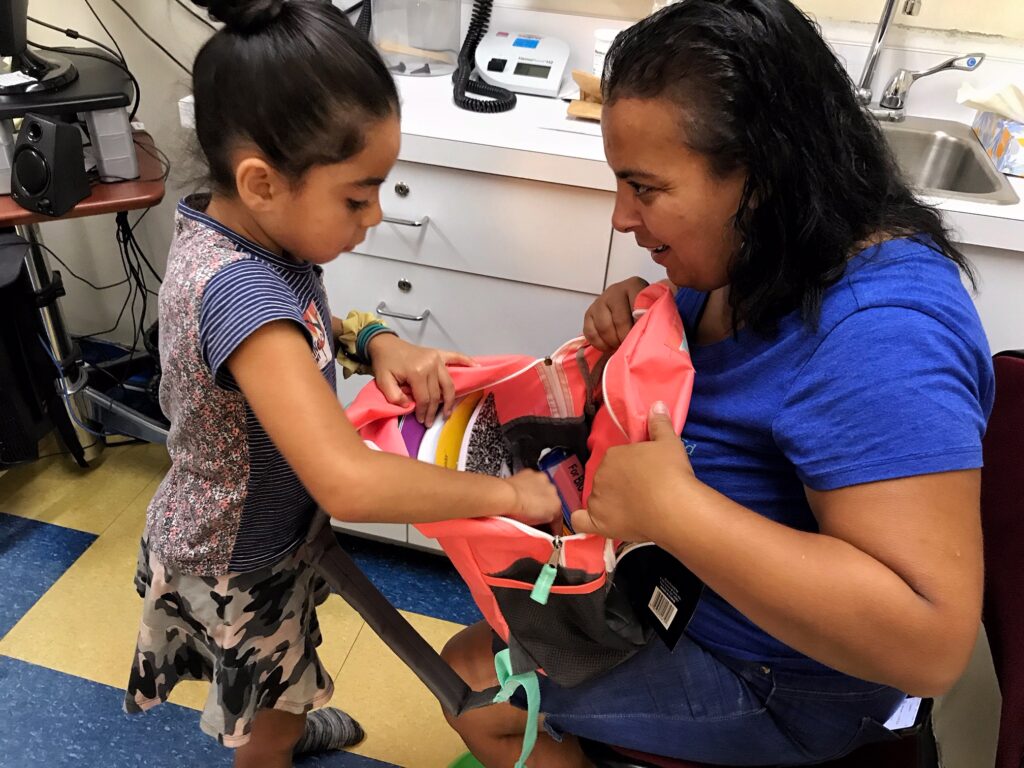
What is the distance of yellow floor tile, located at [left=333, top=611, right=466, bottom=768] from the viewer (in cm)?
146

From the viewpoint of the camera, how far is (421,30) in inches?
67.2

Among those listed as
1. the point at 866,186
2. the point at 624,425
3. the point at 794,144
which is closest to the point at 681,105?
the point at 794,144

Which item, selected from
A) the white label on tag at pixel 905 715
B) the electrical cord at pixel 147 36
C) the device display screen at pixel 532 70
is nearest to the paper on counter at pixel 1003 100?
the device display screen at pixel 532 70

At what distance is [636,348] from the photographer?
83 centimetres

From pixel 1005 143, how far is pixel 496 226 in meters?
0.95

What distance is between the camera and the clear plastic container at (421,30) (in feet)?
5.53

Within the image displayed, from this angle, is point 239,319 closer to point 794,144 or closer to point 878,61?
point 794,144

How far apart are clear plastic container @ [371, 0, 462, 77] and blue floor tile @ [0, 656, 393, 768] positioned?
141 cm

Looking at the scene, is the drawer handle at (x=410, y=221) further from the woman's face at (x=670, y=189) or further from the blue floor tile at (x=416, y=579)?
Answer: the blue floor tile at (x=416, y=579)

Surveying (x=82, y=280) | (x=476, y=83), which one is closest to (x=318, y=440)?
(x=476, y=83)

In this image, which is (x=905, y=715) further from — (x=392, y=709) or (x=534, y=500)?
(x=392, y=709)

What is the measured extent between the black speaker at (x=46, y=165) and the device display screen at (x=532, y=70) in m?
0.85

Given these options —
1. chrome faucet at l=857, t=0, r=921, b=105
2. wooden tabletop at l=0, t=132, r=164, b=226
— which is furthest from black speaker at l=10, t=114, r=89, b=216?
chrome faucet at l=857, t=0, r=921, b=105

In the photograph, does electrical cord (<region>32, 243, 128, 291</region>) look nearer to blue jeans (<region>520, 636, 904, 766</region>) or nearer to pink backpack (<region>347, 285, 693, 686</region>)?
pink backpack (<region>347, 285, 693, 686</region>)
